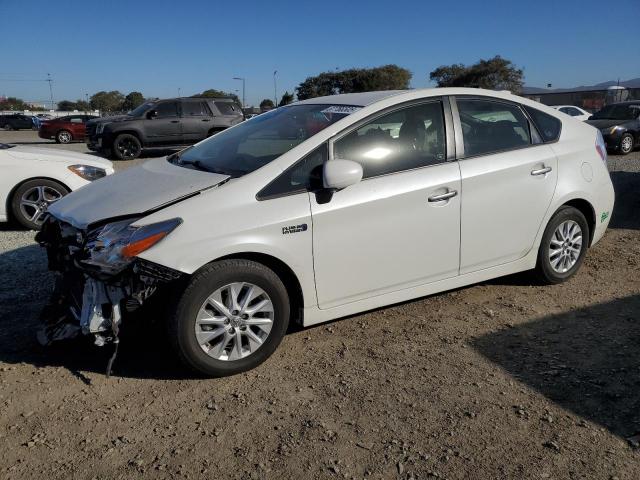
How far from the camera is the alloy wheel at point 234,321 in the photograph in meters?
3.24

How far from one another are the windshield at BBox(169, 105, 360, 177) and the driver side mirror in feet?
1.18

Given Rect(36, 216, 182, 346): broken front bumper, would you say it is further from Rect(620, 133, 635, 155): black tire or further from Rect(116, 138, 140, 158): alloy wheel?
Rect(620, 133, 635, 155): black tire

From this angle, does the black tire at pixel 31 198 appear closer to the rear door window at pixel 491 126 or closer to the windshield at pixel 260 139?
the windshield at pixel 260 139

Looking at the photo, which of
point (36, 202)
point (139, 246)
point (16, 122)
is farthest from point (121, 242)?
point (16, 122)

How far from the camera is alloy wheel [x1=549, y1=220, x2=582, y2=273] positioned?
15.2 ft

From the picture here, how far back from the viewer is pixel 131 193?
142 inches

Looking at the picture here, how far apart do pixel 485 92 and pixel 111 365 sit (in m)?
3.42

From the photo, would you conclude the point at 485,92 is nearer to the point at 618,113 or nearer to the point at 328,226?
the point at 328,226

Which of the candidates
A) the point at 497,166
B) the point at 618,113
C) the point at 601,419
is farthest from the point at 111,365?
the point at 618,113

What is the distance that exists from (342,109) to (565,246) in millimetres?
2274

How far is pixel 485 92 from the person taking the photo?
→ 4.50 m

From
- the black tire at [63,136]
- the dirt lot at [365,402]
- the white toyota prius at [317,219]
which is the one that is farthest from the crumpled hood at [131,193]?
the black tire at [63,136]

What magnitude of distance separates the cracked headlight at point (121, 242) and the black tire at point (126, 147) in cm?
1508

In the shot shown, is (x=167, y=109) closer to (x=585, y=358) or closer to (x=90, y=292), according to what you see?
(x=90, y=292)
